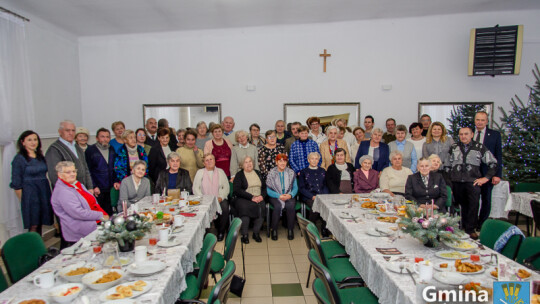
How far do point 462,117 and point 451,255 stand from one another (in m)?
5.50

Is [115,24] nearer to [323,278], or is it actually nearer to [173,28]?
[173,28]

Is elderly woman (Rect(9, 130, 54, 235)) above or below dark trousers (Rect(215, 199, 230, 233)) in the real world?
above

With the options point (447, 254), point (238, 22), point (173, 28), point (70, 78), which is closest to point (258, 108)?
point (238, 22)

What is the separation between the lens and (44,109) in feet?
20.2

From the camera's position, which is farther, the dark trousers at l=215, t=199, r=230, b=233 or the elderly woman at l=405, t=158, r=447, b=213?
the dark trousers at l=215, t=199, r=230, b=233

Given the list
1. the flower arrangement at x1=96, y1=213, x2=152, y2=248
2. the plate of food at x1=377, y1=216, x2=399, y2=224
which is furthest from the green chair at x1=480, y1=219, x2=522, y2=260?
the flower arrangement at x1=96, y1=213, x2=152, y2=248

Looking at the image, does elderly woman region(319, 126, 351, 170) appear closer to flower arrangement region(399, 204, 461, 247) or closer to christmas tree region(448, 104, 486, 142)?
christmas tree region(448, 104, 486, 142)

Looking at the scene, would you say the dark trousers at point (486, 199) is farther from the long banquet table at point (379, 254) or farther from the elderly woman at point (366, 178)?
the long banquet table at point (379, 254)

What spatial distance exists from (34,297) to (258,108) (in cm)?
589

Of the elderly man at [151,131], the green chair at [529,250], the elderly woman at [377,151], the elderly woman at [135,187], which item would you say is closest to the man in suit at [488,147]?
the elderly woman at [377,151]

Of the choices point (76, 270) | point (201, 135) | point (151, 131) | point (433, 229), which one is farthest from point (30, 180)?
point (433, 229)

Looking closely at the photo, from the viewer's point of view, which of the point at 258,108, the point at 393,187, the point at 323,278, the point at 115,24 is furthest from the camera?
the point at 258,108

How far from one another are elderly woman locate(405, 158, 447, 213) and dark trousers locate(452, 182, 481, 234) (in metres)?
0.81

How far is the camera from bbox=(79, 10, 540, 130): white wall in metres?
7.09
